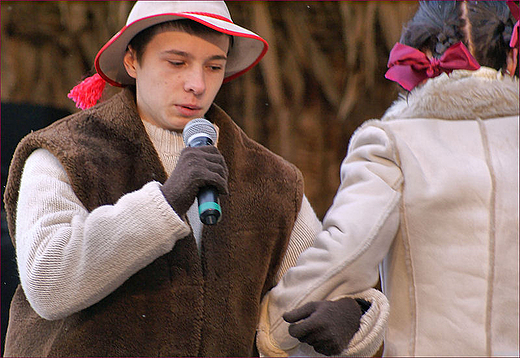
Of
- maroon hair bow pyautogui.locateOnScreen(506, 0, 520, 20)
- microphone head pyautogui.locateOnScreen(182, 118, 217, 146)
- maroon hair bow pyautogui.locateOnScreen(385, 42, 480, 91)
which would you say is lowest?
microphone head pyautogui.locateOnScreen(182, 118, 217, 146)

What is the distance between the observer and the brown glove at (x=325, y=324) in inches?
59.1

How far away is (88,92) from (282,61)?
1.16m

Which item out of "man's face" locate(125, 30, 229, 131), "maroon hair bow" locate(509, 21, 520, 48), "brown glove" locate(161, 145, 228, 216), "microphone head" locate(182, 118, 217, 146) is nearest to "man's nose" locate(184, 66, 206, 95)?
"man's face" locate(125, 30, 229, 131)

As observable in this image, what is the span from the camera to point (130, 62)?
5.62ft

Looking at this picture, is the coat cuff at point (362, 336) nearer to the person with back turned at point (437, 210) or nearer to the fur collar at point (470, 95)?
the person with back turned at point (437, 210)

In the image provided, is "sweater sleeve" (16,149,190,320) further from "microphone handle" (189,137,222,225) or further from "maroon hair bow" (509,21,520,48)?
"maroon hair bow" (509,21,520,48)

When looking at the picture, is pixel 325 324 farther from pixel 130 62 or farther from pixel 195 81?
pixel 130 62

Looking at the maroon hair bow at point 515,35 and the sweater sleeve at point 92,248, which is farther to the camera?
the maroon hair bow at point 515,35

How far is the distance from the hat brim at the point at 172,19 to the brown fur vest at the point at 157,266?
10 centimetres

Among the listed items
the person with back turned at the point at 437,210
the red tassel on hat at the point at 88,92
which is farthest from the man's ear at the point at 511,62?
the red tassel on hat at the point at 88,92

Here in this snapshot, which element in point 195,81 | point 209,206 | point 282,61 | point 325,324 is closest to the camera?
point 209,206

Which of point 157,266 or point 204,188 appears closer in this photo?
point 204,188

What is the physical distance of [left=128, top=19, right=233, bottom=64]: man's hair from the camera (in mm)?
1628

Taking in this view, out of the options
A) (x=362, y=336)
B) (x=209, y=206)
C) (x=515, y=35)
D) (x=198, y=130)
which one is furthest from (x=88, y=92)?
(x=515, y=35)
